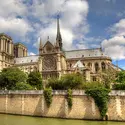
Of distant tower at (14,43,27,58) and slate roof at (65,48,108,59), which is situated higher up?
distant tower at (14,43,27,58)

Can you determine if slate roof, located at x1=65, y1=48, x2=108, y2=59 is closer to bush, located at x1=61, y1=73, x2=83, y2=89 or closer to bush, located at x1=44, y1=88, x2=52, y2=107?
bush, located at x1=61, y1=73, x2=83, y2=89

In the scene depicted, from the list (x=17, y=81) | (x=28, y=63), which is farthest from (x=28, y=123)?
(x=28, y=63)

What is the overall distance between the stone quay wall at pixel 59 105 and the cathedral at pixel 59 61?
23.8 m

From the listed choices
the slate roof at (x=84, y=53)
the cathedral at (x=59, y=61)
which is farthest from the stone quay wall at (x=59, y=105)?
the slate roof at (x=84, y=53)

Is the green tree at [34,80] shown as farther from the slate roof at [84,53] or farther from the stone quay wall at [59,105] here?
the slate roof at [84,53]

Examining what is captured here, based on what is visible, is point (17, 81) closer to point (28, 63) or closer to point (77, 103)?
point (77, 103)

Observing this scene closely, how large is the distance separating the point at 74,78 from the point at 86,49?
103 ft

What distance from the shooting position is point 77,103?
30.7 metres

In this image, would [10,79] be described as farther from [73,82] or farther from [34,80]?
[73,82]

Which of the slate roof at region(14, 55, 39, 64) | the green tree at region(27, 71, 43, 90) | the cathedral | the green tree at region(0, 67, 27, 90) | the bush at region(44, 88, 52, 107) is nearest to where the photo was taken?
the bush at region(44, 88, 52, 107)

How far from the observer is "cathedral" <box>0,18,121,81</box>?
2453 inches

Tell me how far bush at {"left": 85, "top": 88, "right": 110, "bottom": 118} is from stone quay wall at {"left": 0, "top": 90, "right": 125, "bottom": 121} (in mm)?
576

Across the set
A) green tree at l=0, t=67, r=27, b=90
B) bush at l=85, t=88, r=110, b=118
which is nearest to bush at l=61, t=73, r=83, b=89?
green tree at l=0, t=67, r=27, b=90

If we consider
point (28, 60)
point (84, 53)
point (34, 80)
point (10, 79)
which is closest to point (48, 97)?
point (10, 79)
